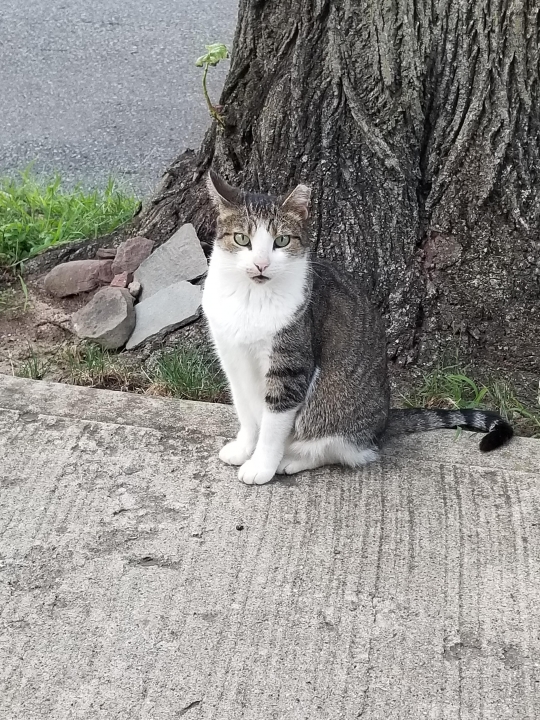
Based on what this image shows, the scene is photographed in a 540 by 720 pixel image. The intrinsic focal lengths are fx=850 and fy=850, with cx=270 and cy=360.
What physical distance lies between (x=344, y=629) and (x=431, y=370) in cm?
159

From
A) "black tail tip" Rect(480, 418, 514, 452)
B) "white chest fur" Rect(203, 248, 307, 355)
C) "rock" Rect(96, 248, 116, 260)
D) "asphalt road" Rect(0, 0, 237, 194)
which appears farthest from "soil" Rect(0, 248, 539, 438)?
"asphalt road" Rect(0, 0, 237, 194)

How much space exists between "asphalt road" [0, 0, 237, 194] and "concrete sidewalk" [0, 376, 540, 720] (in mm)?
3207

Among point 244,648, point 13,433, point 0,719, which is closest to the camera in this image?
point 0,719

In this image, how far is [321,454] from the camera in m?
3.12

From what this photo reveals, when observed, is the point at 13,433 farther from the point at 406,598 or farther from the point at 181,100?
the point at 181,100

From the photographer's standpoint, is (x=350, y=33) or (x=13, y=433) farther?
(x=350, y=33)

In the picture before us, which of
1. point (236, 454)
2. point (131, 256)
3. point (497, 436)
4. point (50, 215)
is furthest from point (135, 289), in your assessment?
point (497, 436)

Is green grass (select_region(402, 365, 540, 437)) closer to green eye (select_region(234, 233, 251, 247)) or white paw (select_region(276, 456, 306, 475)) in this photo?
white paw (select_region(276, 456, 306, 475))

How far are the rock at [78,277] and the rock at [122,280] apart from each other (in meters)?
0.05

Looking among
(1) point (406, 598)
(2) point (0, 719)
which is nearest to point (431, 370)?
(1) point (406, 598)

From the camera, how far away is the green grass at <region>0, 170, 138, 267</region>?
4.58m

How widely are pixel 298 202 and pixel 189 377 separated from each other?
1.11m

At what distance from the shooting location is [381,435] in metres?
3.27

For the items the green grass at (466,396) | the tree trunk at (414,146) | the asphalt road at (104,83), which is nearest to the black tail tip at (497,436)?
Answer: the green grass at (466,396)
